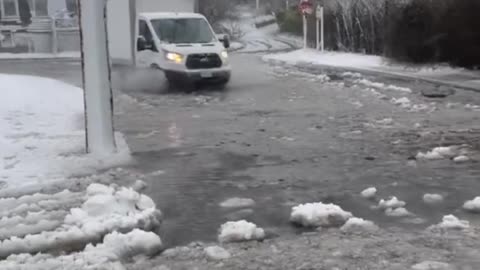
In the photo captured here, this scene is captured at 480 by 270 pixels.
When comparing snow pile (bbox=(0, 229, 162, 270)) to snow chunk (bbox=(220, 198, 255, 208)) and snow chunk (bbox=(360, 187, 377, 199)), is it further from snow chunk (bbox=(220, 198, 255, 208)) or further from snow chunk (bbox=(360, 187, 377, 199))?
snow chunk (bbox=(360, 187, 377, 199))

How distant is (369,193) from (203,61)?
12.3 metres

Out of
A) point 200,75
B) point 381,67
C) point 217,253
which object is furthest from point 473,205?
point 381,67

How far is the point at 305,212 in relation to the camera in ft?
23.5

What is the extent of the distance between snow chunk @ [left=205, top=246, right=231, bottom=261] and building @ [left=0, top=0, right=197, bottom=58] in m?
19.2

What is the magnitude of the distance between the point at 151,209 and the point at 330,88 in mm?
13182

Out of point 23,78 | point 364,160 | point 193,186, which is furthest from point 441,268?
point 23,78

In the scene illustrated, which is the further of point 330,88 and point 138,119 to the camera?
point 330,88

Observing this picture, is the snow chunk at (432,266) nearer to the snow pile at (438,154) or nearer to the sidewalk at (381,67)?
the snow pile at (438,154)

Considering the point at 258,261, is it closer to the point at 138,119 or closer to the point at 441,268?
the point at 441,268

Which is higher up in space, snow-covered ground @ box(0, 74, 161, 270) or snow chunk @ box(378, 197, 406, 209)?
snow-covered ground @ box(0, 74, 161, 270)

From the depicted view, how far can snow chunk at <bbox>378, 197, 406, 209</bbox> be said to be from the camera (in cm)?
754

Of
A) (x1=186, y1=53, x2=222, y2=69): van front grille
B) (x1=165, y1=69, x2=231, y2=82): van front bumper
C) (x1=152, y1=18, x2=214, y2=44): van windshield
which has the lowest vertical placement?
(x1=165, y1=69, x2=231, y2=82): van front bumper

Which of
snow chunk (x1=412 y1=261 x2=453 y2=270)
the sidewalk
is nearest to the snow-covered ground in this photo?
snow chunk (x1=412 y1=261 x2=453 y2=270)

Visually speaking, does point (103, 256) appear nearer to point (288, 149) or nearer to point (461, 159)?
point (288, 149)
